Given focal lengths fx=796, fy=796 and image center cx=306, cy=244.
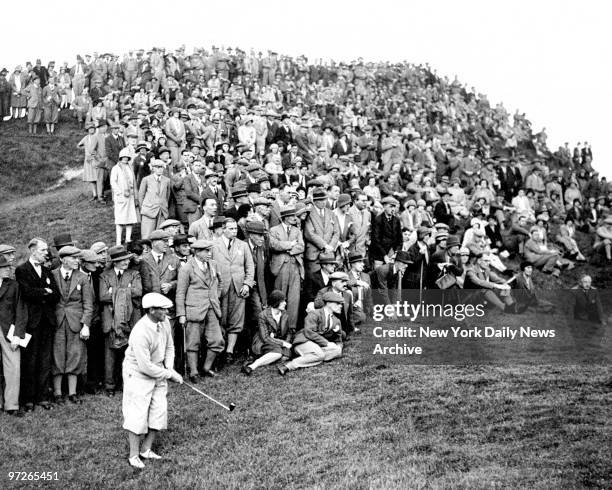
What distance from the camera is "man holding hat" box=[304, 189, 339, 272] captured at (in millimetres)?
13492

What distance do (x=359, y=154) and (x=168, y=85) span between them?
26.1 ft

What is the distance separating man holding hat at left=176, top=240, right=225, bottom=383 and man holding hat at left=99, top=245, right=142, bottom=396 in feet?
2.07

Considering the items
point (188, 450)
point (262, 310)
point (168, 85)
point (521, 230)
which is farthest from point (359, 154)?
point (188, 450)

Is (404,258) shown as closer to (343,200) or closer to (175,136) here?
(343,200)

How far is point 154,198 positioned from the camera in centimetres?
1457

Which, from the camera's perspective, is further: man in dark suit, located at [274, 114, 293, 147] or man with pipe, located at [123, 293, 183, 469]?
man in dark suit, located at [274, 114, 293, 147]

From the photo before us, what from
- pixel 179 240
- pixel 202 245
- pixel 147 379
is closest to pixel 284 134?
pixel 179 240

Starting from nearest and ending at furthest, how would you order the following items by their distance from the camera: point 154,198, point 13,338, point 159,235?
point 13,338 < point 159,235 < point 154,198

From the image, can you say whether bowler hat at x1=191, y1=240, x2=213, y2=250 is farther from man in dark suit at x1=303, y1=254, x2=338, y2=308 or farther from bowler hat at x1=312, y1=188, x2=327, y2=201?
bowler hat at x1=312, y1=188, x2=327, y2=201

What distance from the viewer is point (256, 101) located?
28.3 metres

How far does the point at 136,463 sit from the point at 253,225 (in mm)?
4606

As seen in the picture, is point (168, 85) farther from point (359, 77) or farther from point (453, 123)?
point (453, 123)

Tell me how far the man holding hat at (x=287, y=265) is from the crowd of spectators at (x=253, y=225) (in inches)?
1.1

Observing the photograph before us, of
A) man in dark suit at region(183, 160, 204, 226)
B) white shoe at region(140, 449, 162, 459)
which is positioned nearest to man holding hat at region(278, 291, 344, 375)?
white shoe at region(140, 449, 162, 459)
